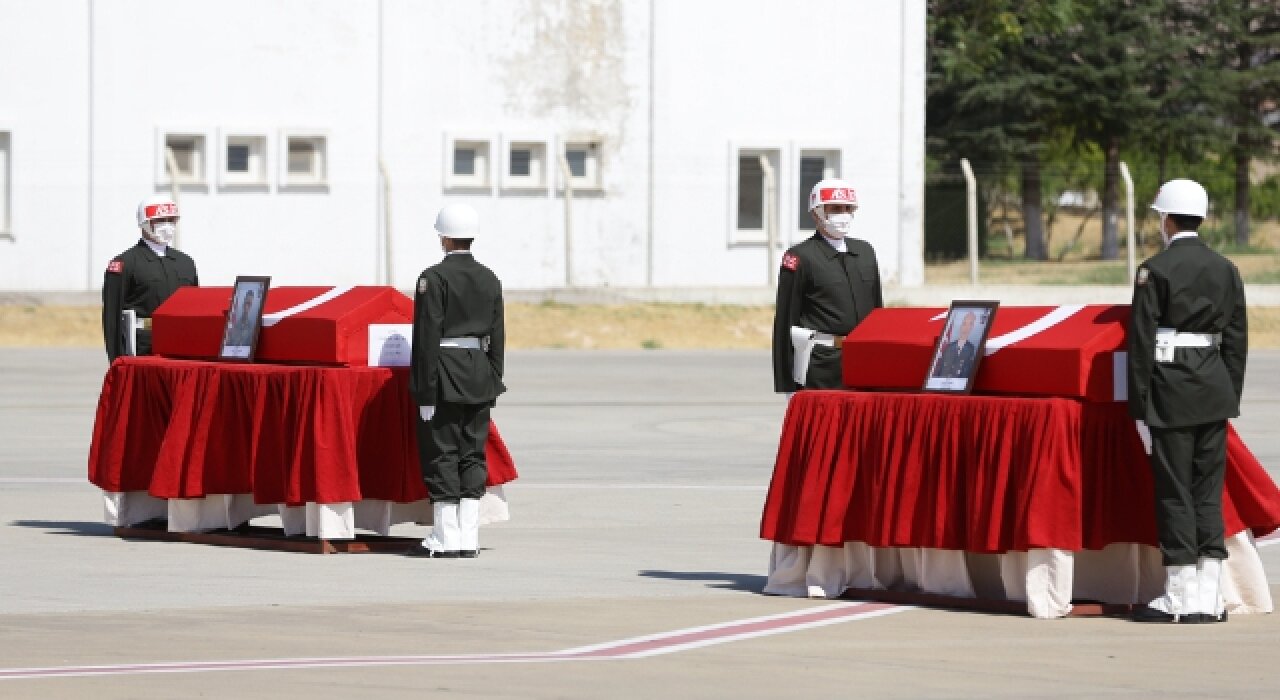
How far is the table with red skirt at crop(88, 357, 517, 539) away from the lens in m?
14.9

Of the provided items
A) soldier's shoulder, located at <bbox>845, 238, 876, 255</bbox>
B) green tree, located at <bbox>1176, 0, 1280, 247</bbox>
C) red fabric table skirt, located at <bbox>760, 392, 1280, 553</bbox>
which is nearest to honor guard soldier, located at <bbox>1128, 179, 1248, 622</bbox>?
red fabric table skirt, located at <bbox>760, 392, 1280, 553</bbox>

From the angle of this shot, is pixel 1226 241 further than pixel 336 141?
Yes

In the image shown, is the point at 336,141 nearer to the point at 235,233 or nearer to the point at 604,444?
the point at 235,233

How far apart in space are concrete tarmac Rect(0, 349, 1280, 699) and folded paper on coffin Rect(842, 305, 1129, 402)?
110cm

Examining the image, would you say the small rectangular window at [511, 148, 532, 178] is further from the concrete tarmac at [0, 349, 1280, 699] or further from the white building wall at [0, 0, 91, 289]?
the concrete tarmac at [0, 349, 1280, 699]

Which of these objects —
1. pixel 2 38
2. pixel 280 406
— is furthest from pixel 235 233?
pixel 280 406

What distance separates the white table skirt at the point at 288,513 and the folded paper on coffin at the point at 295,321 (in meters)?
0.85

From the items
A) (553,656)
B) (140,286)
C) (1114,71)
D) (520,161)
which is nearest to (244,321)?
(140,286)

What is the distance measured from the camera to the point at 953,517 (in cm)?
1247

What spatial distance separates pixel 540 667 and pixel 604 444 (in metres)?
12.4

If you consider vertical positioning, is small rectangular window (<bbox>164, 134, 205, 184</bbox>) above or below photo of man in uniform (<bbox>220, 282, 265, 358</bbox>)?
above

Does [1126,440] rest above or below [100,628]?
above

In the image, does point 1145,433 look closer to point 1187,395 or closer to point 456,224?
point 1187,395

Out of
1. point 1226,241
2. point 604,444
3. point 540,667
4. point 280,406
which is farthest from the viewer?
point 1226,241
